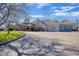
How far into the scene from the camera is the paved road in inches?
56.2

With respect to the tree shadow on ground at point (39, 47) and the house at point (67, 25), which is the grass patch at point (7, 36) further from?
the house at point (67, 25)

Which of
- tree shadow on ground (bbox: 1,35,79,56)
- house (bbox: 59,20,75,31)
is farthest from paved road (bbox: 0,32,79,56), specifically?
house (bbox: 59,20,75,31)

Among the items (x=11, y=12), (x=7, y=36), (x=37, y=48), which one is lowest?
(x=37, y=48)

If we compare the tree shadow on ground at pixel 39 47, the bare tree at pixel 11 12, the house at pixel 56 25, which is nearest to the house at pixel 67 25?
the house at pixel 56 25

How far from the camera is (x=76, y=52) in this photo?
4.66 feet

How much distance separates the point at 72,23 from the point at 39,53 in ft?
1.22

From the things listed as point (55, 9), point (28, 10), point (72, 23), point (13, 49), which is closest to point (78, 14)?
point (72, 23)

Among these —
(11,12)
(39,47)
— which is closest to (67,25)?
(39,47)

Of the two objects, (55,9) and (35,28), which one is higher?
(55,9)

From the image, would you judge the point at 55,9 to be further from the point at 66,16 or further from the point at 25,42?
the point at 25,42

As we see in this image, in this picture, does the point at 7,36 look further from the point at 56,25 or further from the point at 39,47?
the point at 56,25

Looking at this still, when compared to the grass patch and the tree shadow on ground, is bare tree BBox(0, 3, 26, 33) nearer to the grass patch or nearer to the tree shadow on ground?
the grass patch

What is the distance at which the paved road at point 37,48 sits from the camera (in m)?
1.43

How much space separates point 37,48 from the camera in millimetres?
1434
